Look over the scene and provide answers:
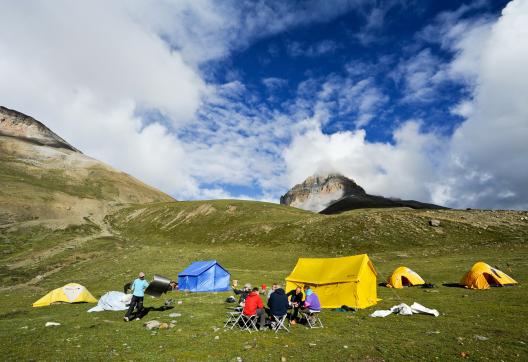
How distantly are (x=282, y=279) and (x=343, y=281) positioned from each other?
51.5 feet

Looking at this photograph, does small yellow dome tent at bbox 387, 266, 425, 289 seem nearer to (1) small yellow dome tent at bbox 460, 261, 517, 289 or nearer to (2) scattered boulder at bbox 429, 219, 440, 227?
(1) small yellow dome tent at bbox 460, 261, 517, 289

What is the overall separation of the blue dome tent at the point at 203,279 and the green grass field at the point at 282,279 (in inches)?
85.1

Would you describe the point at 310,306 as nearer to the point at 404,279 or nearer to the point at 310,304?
the point at 310,304

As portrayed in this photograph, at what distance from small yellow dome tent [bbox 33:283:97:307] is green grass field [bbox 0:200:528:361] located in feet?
5.37

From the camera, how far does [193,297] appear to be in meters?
30.7

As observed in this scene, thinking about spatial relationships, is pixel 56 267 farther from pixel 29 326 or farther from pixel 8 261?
pixel 29 326

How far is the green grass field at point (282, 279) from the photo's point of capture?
13.8m

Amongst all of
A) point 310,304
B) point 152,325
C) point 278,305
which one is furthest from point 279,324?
point 152,325

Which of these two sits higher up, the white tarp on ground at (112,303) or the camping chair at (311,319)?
the camping chair at (311,319)

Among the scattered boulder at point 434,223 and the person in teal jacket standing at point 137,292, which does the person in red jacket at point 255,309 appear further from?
the scattered boulder at point 434,223

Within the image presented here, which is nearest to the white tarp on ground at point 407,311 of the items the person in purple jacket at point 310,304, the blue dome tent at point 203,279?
the person in purple jacket at point 310,304

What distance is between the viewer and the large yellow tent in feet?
77.4

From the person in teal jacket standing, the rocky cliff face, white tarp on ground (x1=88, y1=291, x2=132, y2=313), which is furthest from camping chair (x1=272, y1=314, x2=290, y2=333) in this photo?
the rocky cliff face

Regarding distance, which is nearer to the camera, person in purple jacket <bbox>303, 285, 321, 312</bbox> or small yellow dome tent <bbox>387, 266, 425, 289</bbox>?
person in purple jacket <bbox>303, 285, 321, 312</bbox>
